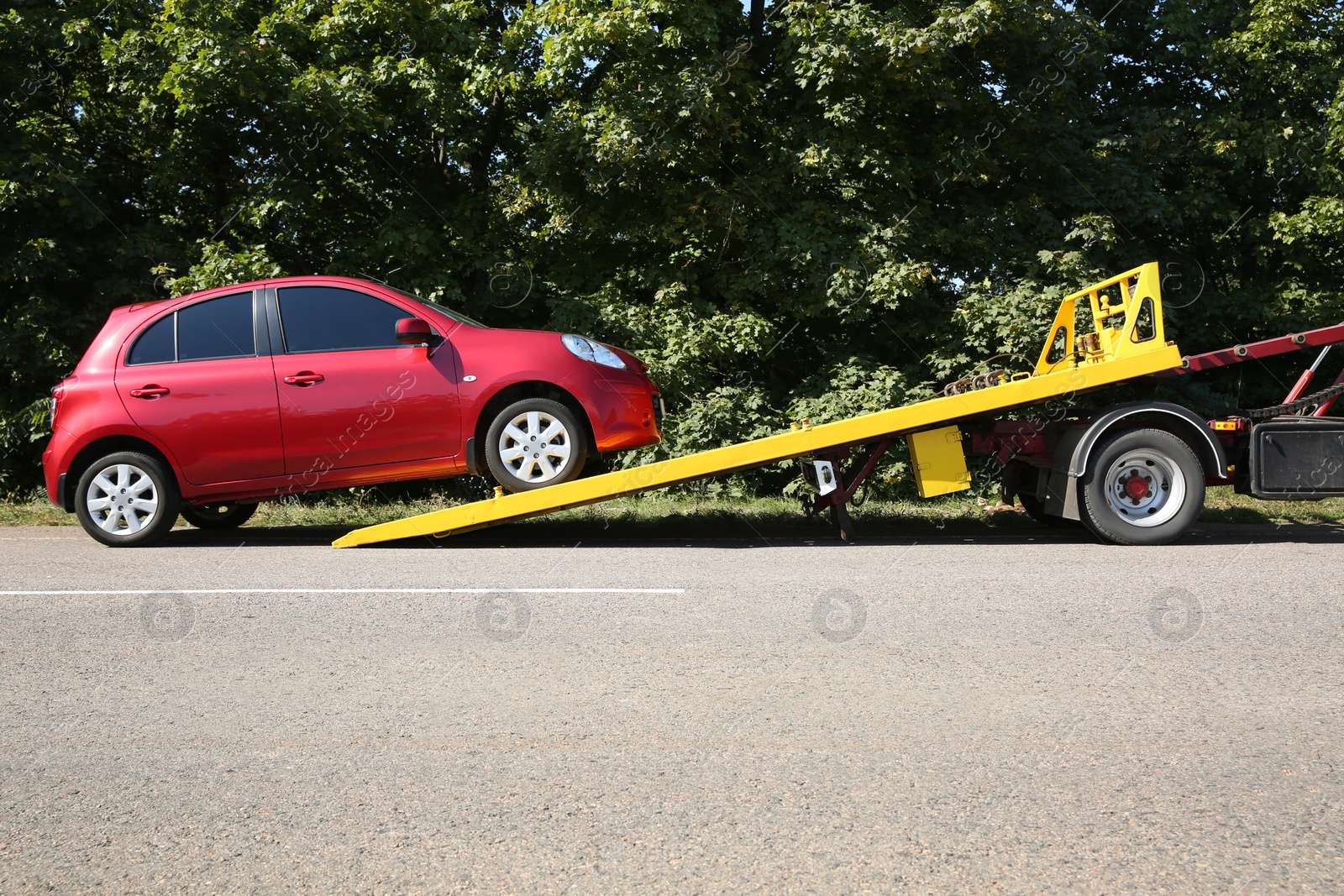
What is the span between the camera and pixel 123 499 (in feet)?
27.2

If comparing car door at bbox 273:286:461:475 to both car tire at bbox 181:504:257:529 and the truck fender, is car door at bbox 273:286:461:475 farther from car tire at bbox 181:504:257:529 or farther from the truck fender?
the truck fender

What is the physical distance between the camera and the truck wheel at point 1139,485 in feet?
25.9

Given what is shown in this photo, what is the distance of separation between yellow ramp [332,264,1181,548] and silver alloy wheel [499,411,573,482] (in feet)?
0.86

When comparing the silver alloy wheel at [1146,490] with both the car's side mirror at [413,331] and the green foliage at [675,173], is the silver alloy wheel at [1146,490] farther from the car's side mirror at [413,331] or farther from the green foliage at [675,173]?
the car's side mirror at [413,331]

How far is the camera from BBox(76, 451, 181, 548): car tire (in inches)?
323

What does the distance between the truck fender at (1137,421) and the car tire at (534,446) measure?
3.64 metres

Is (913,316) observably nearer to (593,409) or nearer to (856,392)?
(856,392)

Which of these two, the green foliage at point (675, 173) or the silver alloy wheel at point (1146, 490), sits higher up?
the green foliage at point (675, 173)

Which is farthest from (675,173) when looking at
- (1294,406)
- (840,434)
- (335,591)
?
(335,591)

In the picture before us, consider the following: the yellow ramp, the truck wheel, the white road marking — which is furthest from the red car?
the truck wheel

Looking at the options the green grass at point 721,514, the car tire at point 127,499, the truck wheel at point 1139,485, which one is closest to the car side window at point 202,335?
the car tire at point 127,499

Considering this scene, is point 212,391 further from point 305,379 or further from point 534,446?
point 534,446

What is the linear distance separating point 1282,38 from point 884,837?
612 inches

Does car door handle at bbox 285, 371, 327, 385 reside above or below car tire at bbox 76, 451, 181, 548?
above
